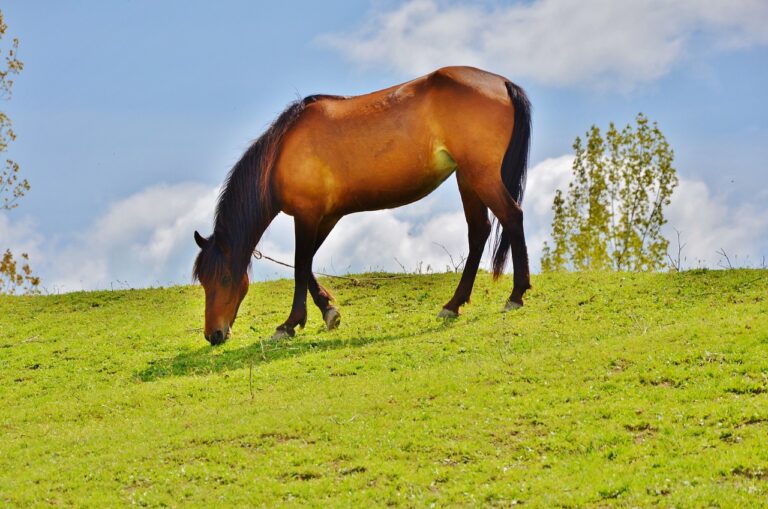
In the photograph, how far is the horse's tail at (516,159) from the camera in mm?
13234

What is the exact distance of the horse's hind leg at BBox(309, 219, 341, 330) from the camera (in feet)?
45.1

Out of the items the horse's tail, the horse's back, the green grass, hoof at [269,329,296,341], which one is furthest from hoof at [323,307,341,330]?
the horse's tail

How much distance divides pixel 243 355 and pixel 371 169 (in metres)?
3.22

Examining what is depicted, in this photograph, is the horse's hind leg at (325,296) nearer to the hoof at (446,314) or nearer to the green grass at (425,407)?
the green grass at (425,407)

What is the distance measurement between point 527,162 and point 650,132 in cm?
1025

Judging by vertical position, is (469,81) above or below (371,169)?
above

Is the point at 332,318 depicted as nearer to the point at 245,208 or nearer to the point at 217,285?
the point at 217,285

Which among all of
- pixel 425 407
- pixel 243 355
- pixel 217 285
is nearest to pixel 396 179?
pixel 217 285

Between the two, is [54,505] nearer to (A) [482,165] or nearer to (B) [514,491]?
(B) [514,491]

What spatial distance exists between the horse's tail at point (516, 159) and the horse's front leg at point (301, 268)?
271cm

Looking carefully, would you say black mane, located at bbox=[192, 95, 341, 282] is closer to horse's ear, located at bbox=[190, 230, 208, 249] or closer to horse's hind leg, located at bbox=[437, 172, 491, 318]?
horse's ear, located at bbox=[190, 230, 208, 249]

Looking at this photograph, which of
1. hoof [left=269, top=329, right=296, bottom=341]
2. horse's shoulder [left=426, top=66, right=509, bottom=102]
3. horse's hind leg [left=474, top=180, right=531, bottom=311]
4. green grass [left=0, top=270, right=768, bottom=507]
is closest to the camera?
green grass [left=0, top=270, right=768, bottom=507]

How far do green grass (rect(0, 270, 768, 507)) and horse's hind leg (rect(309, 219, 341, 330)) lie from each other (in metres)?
0.20

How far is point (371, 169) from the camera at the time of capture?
516 inches
